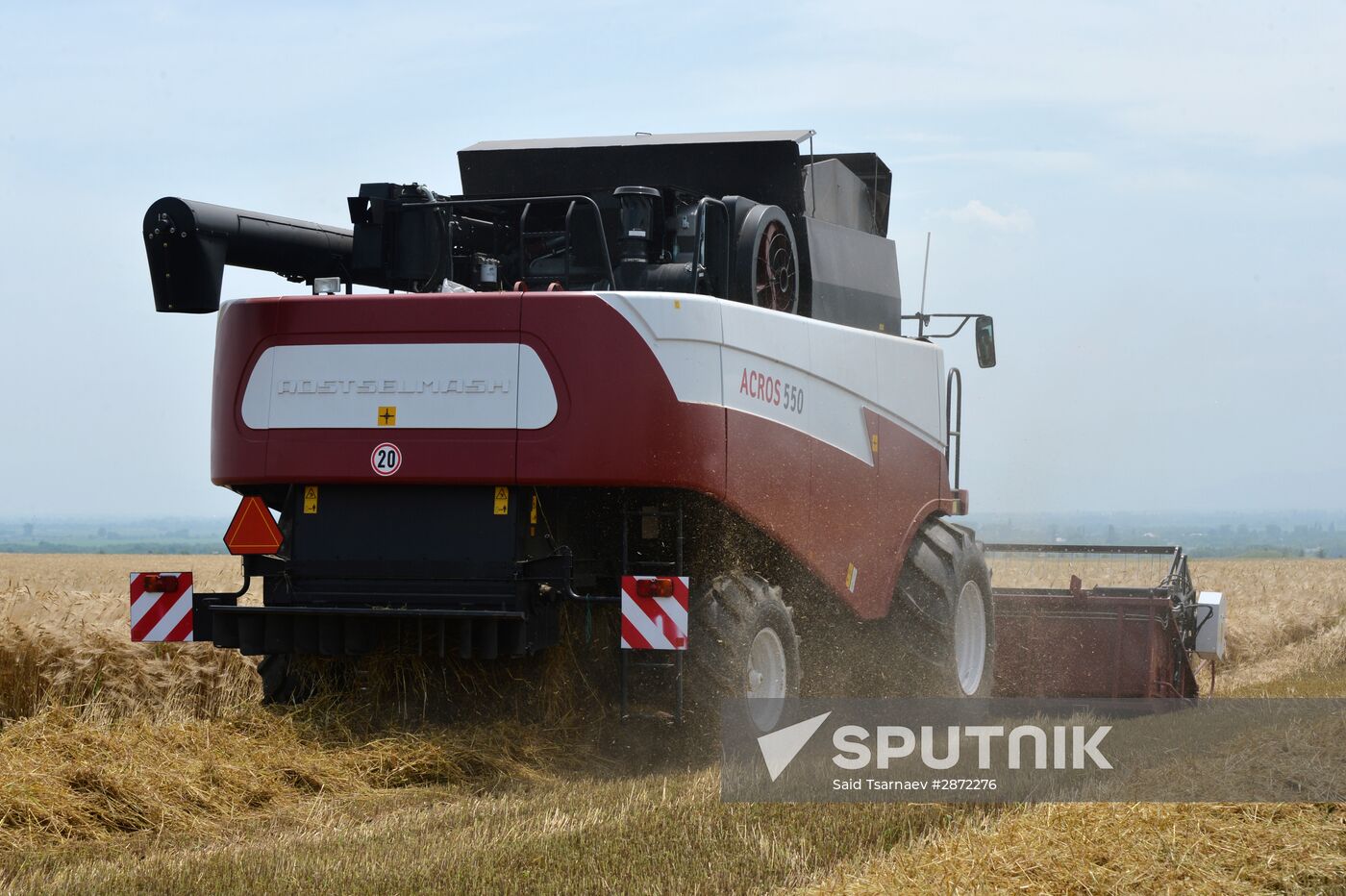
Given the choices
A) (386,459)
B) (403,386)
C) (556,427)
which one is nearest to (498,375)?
(556,427)

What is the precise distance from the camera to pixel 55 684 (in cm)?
Answer: 896

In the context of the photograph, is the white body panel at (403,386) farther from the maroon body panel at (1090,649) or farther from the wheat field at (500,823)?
the maroon body panel at (1090,649)

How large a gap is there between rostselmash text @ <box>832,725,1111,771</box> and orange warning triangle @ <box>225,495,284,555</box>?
2.92 m

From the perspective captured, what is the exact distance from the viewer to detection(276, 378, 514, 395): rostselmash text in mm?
7465

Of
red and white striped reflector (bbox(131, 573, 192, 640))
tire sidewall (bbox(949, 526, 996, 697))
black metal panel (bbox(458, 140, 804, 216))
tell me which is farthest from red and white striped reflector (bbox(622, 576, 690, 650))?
tire sidewall (bbox(949, 526, 996, 697))

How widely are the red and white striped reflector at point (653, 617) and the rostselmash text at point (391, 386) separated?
1.12 meters

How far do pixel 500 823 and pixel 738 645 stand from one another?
77.7 inches

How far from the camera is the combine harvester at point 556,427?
7.43 m

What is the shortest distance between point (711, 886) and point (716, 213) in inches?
172

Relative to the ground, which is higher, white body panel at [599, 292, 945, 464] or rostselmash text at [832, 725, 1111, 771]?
white body panel at [599, 292, 945, 464]

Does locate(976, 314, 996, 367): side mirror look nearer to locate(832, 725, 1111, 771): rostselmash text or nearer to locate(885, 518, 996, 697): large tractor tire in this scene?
locate(885, 518, 996, 697): large tractor tire

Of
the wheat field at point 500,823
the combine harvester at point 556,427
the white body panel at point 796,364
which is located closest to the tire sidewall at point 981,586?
the white body panel at point 796,364

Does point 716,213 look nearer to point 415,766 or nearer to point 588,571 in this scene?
point 588,571

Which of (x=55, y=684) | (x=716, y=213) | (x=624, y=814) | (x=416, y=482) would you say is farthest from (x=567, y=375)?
(x=55, y=684)
